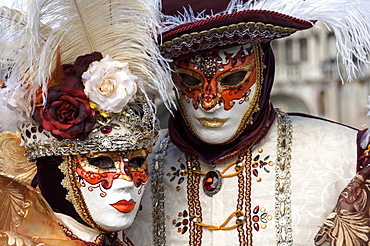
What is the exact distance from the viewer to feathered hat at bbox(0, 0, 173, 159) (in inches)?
109

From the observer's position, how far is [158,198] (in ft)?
11.0

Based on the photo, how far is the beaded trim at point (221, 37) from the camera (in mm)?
2994

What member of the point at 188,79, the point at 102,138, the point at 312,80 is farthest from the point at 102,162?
the point at 312,80

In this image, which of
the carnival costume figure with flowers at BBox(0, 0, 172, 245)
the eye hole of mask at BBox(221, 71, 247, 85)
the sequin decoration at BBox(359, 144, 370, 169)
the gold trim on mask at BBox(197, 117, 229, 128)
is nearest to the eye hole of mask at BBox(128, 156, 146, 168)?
the carnival costume figure with flowers at BBox(0, 0, 172, 245)

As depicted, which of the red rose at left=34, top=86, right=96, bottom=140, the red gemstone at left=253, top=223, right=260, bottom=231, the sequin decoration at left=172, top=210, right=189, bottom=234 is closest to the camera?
the red rose at left=34, top=86, right=96, bottom=140

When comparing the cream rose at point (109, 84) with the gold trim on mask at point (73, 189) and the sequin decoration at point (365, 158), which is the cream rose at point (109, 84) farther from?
the sequin decoration at point (365, 158)

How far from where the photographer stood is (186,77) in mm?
3219

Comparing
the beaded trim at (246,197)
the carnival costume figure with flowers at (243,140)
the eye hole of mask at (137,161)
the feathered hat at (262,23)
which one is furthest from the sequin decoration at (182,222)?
the feathered hat at (262,23)

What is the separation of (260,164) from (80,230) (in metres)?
0.85

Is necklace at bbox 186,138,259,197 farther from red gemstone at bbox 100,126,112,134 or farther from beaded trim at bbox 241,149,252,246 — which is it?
red gemstone at bbox 100,126,112,134

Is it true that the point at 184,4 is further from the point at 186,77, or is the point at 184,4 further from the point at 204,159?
the point at 204,159

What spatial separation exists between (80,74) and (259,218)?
0.99m

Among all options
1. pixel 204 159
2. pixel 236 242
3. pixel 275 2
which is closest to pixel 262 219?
pixel 236 242

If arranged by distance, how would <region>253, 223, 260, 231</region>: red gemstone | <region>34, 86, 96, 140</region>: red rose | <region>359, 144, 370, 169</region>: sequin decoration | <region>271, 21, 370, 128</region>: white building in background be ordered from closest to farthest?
<region>34, 86, 96, 140</region>: red rose → <region>359, 144, 370, 169</region>: sequin decoration → <region>253, 223, 260, 231</region>: red gemstone → <region>271, 21, 370, 128</region>: white building in background
